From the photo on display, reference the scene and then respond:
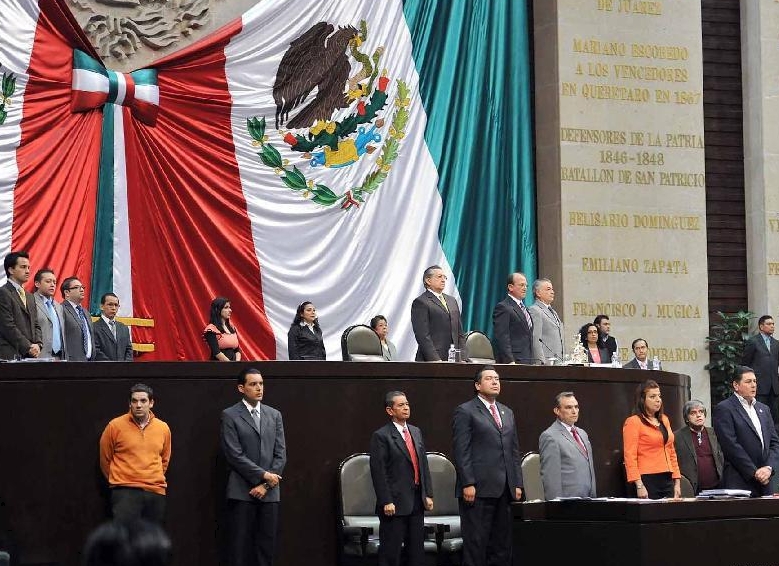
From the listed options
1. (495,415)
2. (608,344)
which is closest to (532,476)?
(495,415)

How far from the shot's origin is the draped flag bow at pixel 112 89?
488 inches

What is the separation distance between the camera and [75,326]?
9.49 m

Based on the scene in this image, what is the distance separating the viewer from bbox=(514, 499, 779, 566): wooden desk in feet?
19.6

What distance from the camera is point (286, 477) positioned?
8641 mm

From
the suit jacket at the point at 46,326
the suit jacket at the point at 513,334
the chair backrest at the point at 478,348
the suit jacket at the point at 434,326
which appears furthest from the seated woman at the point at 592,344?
the suit jacket at the point at 46,326

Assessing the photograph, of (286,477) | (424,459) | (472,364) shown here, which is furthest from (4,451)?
(472,364)

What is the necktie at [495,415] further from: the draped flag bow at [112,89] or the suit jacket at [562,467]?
the draped flag bow at [112,89]

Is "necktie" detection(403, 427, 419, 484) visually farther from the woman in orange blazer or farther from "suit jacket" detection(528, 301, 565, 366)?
"suit jacket" detection(528, 301, 565, 366)

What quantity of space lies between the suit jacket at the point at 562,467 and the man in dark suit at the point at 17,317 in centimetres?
341

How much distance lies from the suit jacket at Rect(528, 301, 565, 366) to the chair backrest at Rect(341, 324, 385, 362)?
1210 millimetres

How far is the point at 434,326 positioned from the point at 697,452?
2.12m

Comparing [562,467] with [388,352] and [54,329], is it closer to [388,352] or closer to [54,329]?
[388,352]

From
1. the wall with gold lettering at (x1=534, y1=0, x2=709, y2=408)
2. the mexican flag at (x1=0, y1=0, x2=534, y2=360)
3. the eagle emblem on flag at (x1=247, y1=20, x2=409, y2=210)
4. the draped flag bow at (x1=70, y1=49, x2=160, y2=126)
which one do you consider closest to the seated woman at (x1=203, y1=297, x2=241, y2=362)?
the mexican flag at (x1=0, y1=0, x2=534, y2=360)

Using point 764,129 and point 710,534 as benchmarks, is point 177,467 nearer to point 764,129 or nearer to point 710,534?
point 710,534
